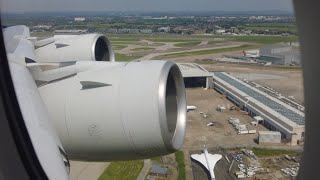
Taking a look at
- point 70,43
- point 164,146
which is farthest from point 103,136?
point 70,43

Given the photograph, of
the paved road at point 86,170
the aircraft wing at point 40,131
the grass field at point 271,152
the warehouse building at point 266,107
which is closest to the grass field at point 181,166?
the paved road at point 86,170

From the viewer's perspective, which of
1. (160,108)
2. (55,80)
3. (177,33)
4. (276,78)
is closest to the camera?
(160,108)

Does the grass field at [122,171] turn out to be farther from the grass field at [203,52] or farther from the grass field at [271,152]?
the grass field at [203,52]

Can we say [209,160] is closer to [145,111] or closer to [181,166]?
[181,166]

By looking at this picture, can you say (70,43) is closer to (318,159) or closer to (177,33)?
(318,159)

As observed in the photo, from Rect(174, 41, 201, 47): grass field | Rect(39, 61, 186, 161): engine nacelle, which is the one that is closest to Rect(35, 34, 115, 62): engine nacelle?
Rect(39, 61, 186, 161): engine nacelle
